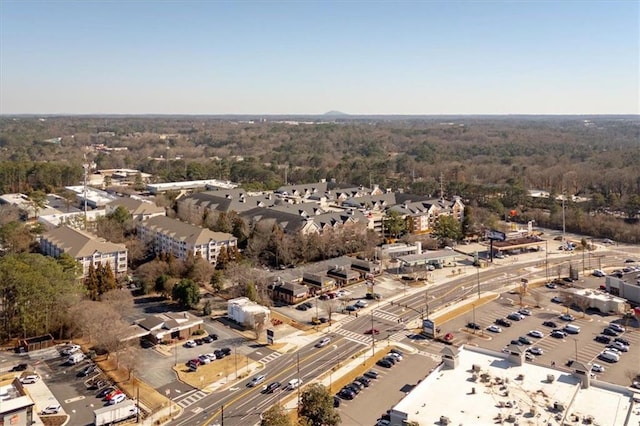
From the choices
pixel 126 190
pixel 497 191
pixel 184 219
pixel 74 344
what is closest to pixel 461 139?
pixel 497 191

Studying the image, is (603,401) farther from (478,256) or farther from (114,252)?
(114,252)

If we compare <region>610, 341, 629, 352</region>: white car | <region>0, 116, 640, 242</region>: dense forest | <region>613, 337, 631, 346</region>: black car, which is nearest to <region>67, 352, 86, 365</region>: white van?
<region>610, 341, 629, 352</region>: white car

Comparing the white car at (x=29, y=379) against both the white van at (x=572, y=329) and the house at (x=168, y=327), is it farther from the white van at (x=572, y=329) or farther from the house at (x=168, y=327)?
the white van at (x=572, y=329)

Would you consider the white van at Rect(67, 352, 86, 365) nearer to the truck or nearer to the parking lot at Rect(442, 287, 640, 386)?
the truck

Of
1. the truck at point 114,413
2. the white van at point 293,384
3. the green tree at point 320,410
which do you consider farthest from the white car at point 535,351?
Result: the truck at point 114,413

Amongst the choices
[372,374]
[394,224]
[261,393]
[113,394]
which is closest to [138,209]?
[394,224]

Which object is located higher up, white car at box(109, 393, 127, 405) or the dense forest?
the dense forest
